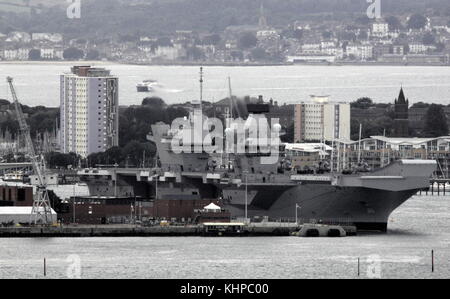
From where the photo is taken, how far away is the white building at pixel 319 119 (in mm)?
117062

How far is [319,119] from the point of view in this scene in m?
118

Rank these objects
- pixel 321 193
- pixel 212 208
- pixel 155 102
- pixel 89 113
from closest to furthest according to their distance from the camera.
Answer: pixel 212 208 → pixel 321 193 → pixel 89 113 → pixel 155 102

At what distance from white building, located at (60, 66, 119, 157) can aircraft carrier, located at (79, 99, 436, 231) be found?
42.7 metres

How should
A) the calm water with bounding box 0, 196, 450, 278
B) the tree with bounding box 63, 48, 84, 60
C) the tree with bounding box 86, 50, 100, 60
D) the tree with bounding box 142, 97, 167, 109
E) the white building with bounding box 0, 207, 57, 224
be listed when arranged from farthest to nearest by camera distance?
the tree with bounding box 63, 48, 84, 60, the tree with bounding box 86, 50, 100, 60, the tree with bounding box 142, 97, 167, 109, the white building with bounding box 0, 207, 57, 224, the calm water with bounding box 0, 196, 450, 278

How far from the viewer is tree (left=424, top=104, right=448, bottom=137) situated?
117 metres

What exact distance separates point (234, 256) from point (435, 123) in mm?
70174

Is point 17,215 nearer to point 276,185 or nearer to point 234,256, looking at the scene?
point 276,185

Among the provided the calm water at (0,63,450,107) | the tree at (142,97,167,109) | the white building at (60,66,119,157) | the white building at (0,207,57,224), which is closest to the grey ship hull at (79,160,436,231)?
the white building at (0,207,57,224)

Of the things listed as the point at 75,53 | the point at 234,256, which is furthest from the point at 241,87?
the point at 234,256

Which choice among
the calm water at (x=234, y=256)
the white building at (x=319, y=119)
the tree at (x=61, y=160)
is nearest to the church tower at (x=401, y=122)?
the white building at (x=319, y=119)

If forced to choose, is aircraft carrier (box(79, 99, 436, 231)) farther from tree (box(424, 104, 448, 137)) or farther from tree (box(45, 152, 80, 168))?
tree (box(424, 104, 448, 137))

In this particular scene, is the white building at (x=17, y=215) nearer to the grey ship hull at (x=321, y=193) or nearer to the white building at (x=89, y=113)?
the grey ship hull at (x=321, y=193)
